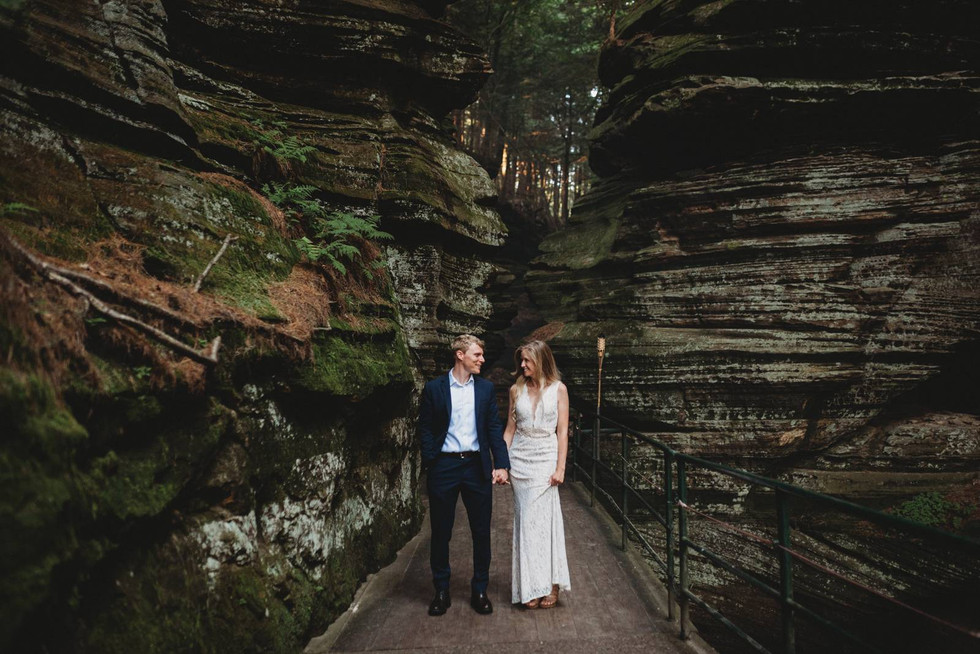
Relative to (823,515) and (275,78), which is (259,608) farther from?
(823,515)

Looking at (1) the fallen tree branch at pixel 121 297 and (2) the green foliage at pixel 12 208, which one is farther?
(2) the green foliage at pixel 12 208

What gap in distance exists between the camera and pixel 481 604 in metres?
4.14

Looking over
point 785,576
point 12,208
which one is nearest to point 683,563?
point 785,576

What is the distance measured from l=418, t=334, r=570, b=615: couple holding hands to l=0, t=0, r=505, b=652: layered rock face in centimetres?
93

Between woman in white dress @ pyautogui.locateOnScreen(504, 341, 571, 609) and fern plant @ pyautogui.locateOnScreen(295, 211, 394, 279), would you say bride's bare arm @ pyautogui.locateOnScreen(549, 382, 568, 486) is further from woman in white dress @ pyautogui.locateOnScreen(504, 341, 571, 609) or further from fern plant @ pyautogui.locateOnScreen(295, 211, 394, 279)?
fern plant @ pyautogui.locateOnScreen(295, 211, 394, 279)

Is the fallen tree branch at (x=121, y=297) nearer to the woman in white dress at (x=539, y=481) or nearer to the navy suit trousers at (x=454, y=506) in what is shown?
the navy suit trousers at (x=454, y=506)

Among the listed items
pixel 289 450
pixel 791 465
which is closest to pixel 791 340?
pixel 791 465

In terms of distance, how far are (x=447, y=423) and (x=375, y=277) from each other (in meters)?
3.05

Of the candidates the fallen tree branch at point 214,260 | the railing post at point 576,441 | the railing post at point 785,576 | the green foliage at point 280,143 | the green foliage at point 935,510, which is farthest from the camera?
the railing post at point 576,441

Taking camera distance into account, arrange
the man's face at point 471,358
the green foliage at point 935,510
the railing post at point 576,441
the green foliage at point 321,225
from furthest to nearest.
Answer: the railing post at point 576,441
the green foliage at point 935,510
the green foliage at point 321,225
the man's face at point 471,358

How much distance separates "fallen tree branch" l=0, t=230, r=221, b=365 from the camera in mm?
2488

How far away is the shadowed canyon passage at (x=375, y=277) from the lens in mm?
2559

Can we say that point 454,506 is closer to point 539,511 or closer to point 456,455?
point 456,455

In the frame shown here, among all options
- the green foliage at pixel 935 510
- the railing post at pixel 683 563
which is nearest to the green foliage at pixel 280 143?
the railing post at pixel 683 563
